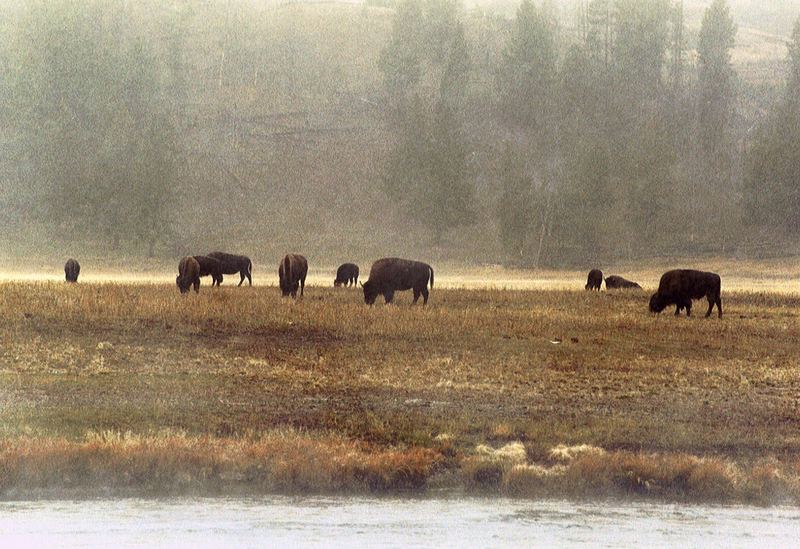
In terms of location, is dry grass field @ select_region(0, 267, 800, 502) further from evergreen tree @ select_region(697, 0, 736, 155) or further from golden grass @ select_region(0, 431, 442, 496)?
evergreen tree @ select_region(697, 0, 736, 155)

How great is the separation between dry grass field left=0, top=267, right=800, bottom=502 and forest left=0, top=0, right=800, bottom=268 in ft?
166

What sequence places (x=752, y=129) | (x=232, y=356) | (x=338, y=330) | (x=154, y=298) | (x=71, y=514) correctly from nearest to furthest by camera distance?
(x=71, y=514), (x=232, y=356), (x=338, y=330), (x=154, y=298), (x=752, y=129)

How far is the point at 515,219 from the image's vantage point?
79.4m

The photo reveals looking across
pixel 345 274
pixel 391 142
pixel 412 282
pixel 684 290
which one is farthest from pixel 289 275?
pixel 391 142

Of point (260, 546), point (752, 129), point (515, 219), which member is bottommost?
point (260, 546)

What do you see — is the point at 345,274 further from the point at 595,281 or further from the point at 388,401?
Result: the point at 388,401

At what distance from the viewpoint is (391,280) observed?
36938 mm

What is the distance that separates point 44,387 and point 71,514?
22.0ft

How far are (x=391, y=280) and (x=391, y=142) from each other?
74.1 metres

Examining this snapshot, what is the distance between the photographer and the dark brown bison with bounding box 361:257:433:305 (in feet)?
120

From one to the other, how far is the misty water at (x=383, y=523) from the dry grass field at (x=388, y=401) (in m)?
0.46

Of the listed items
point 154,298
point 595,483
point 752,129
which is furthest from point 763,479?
point 752,129

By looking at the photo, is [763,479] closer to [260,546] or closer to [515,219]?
[260,546]

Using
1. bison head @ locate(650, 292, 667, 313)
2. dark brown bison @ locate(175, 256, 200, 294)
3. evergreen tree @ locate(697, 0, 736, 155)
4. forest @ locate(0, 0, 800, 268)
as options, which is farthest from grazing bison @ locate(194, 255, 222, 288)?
evergreen tree @ locate(697, 0, 736, 155)
